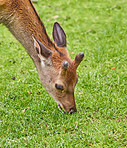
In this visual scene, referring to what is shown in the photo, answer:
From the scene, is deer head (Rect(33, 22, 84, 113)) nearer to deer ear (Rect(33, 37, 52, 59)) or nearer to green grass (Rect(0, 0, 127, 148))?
deer ear (Rect(33, 37, 52, 59))

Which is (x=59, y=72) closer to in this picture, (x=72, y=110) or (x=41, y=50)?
(x=41, y=50)

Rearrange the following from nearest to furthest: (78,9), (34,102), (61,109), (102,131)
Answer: (102,131)
(61,109)
(34,102)
(78,9)

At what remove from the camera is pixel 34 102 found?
5.74m

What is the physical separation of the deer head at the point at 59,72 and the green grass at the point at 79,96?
33cm

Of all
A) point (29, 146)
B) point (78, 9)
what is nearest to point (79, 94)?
point (29, 146)

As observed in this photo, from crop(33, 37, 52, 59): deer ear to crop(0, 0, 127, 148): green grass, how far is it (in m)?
1.12

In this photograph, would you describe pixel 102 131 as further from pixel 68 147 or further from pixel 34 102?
pixel 34 102

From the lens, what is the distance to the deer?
4.85 metres

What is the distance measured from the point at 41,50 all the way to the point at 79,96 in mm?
1522

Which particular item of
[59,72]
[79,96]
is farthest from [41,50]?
[79,96]

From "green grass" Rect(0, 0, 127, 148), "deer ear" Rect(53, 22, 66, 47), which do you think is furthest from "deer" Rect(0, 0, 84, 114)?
"green grass" Rect(0, 0, 127, 148)

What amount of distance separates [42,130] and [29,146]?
1.37ft

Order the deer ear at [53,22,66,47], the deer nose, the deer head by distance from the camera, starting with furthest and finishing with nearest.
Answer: the deer ear at [53,22,66,47], the deer nose, the deer head

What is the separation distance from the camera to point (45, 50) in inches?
190
